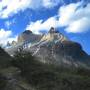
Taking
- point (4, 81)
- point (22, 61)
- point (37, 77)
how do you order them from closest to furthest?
point (4, 81)
point (37, 77)
point (22, 61)

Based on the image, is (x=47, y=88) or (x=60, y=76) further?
(x=60, y=76)

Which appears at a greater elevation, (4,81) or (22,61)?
(22,61)

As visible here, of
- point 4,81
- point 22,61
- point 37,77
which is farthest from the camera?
point 22,61

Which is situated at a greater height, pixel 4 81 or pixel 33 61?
pixel 33 61

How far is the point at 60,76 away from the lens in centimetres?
4547

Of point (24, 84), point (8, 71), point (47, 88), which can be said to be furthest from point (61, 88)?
point (8, 71)

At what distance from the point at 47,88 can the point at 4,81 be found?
210 inches

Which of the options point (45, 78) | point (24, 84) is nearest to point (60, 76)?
point (45, 78)

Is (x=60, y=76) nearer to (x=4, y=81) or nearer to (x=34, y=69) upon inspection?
(x=34, y=69)

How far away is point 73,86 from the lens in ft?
141

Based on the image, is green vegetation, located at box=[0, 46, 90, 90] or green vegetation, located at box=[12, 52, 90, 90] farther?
green vegetation, located at box=[12, 52, 90, 90]

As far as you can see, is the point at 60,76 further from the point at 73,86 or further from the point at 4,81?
the point at 4,81

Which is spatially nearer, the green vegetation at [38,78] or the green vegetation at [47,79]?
the green vegetation at [38,78]

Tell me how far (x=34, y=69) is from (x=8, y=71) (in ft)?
12.3
